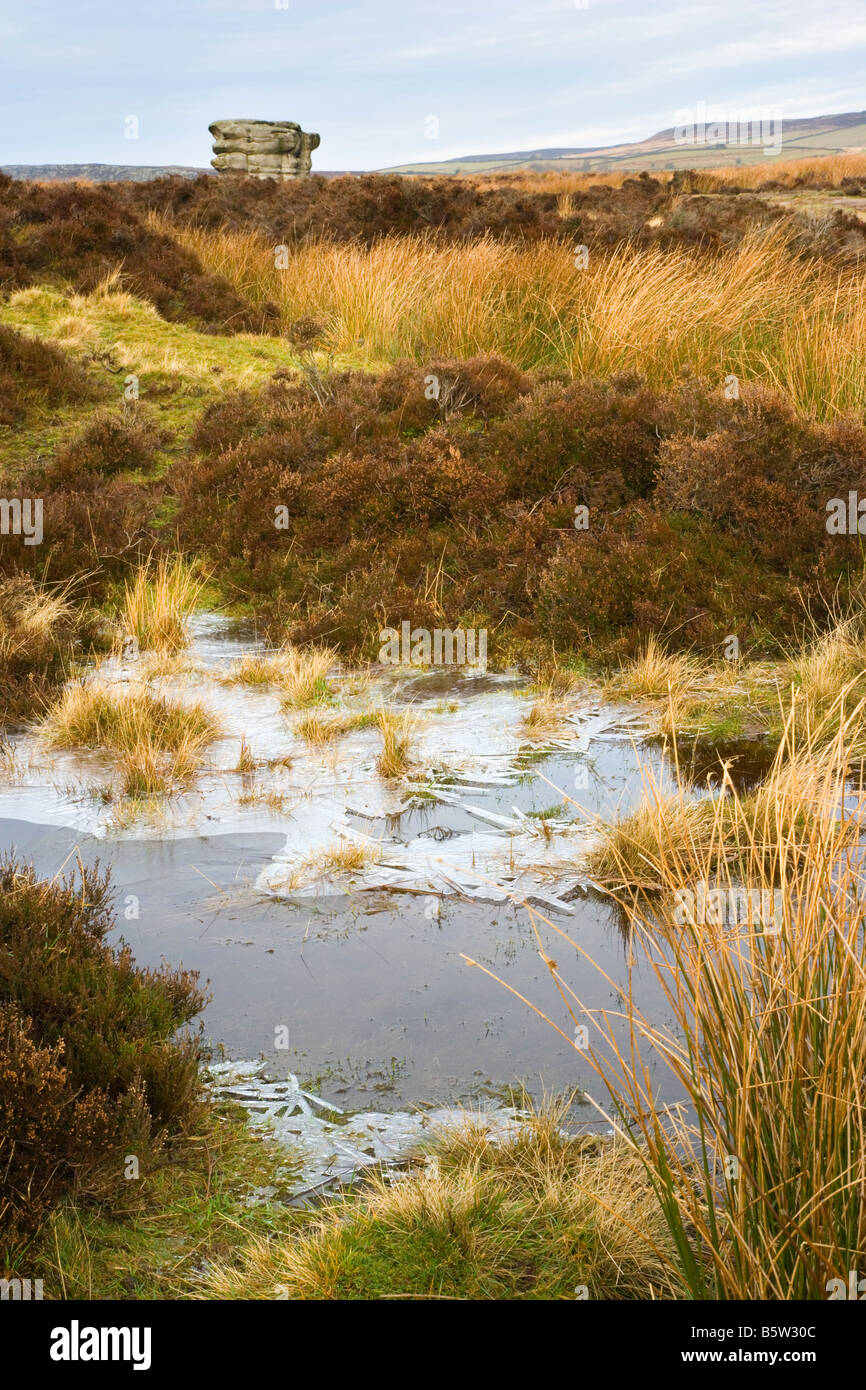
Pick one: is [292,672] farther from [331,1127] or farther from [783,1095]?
[783,1095]

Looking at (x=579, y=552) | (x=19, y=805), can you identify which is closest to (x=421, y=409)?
(x=579, y=552)

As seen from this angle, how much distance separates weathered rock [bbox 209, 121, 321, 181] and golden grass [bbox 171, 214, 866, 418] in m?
18.9

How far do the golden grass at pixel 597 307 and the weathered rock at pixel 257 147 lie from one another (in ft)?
61.9

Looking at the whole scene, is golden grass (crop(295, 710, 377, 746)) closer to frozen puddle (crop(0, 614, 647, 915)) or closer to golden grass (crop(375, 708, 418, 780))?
frozen puddle (crop(0, 614, 647, 915))

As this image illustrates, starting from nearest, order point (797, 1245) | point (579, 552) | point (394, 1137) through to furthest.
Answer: point (797, 1245) < point (394, 1137) < point (579, 552)

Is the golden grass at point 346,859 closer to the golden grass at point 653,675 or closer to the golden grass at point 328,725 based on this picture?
the golden grass at point 328,725

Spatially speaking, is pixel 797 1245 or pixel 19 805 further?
pixel 19 805

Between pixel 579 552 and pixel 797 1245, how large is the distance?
5.80 m

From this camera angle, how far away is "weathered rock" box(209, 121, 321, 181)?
107ft

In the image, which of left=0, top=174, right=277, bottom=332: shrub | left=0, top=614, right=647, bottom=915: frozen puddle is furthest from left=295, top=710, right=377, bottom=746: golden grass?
left=0, top=174, right=277, bottom=332: shrub

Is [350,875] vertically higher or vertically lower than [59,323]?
lower

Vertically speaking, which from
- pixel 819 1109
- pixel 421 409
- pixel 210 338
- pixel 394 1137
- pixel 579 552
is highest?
pixel 210 338
